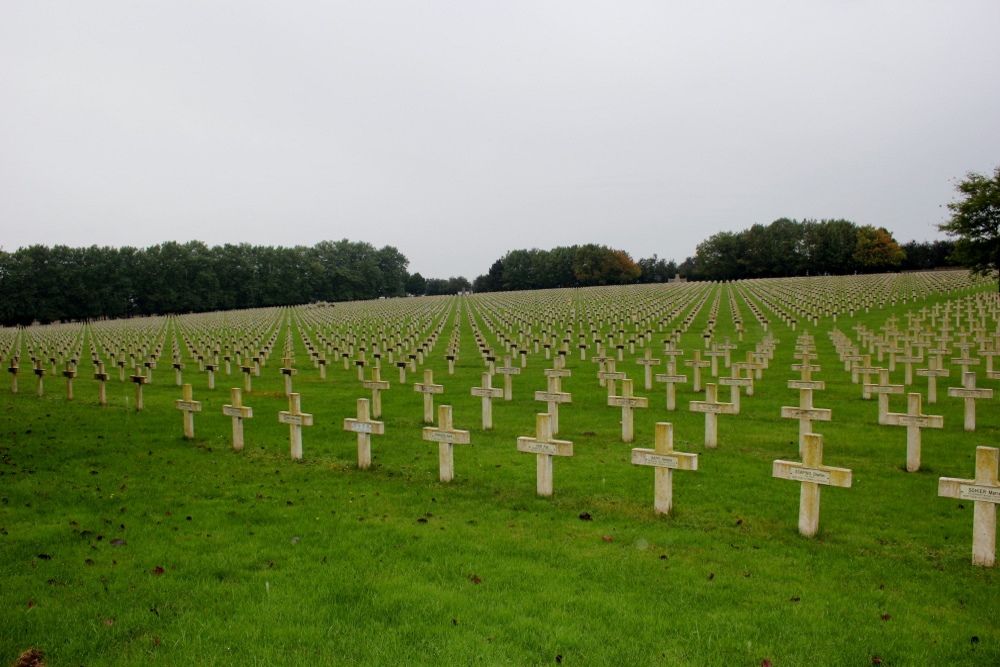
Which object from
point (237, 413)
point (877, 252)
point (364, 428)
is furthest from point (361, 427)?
point (877, 252)

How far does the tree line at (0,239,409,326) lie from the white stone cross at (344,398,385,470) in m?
79.2

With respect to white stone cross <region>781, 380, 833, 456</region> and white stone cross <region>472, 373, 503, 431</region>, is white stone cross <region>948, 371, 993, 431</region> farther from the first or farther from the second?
white stone cross <region>472, 373, 503, 431</region>

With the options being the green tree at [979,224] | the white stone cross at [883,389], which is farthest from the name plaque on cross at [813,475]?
the green tree at [979,224]

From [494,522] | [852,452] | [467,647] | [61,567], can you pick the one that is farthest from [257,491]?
[852,452]

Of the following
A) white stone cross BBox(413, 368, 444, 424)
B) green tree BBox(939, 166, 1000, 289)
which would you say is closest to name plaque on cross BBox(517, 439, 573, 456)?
white stone cross BBox(413, 368, 444, 424)

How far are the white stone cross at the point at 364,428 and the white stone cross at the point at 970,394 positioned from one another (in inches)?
326

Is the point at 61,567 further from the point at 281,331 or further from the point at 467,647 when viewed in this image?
the point at 281,331

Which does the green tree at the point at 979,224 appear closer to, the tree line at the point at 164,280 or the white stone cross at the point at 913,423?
the white stone cross at the point at 913,423

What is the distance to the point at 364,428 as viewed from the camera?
873 cm

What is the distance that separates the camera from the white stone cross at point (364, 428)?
8.69 m

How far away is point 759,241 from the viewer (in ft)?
331

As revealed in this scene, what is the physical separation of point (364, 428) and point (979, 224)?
28555 millimetres

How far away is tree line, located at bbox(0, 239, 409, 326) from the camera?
2931 inches

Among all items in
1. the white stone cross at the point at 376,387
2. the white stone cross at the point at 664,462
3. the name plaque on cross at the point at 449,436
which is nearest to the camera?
the white stone cross at the point at 664,462
